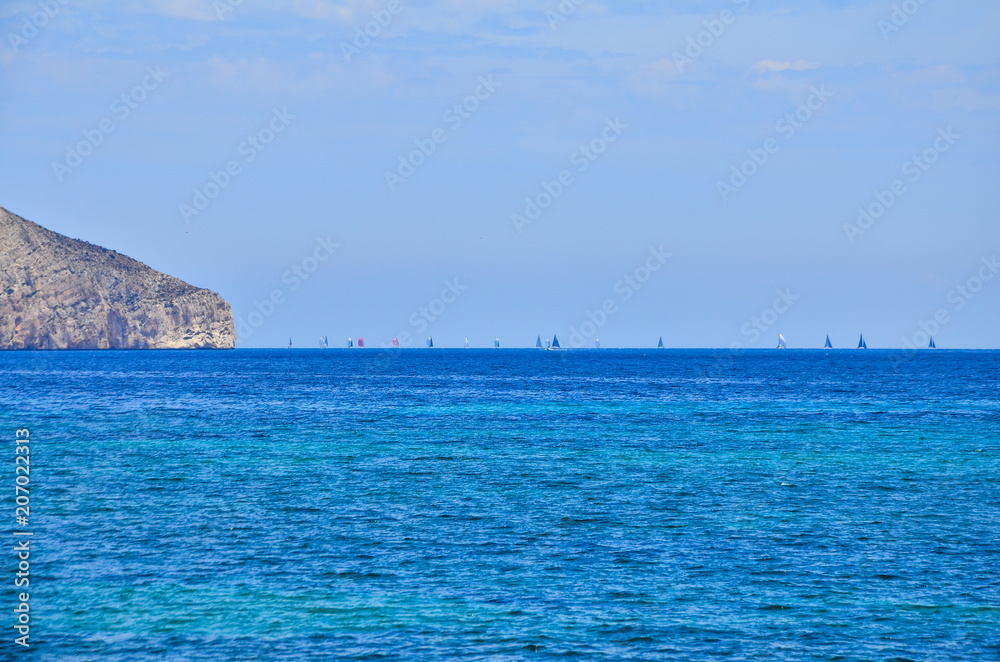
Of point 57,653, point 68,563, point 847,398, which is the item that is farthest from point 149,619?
point 847,398

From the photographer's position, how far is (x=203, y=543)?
94.4 feet

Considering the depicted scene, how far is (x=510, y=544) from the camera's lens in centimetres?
2878

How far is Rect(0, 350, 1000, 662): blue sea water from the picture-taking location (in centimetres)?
2069

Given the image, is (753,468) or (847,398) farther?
(847,398)

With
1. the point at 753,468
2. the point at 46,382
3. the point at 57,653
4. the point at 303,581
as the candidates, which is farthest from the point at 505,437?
A: the point at 46,382

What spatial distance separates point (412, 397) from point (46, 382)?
54.3m

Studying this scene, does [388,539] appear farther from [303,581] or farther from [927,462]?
[927,462]

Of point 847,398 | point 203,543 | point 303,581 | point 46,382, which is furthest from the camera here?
point 46,382

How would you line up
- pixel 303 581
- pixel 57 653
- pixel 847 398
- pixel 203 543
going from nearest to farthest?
pixel 57 653
pixel 303 581
pixel 203 543
pixel 847 398

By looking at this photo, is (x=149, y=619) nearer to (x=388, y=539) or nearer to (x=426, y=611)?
(x=426, y=611)

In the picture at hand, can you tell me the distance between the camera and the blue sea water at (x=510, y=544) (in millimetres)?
20688

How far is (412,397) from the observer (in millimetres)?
101312

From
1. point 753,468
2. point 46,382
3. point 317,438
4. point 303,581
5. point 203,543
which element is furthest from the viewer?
point 46,382

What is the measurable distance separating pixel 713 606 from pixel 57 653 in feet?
46.7
